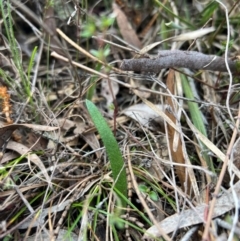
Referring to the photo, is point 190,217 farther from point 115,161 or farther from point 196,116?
point 196,116

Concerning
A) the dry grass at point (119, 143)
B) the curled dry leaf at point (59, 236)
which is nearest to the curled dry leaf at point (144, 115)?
the dry grass at point (119, 143)

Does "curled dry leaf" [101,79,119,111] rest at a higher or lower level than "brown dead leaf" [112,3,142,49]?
lower

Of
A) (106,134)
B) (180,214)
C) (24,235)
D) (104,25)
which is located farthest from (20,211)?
(104,25)

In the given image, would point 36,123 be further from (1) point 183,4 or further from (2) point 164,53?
(1) point 183,4

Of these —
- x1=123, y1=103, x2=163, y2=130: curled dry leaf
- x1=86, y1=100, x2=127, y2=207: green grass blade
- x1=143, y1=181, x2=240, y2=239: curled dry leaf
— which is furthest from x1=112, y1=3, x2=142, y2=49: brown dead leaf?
x1=143, y1=181, x2=240, y2=239: curled dry leaf

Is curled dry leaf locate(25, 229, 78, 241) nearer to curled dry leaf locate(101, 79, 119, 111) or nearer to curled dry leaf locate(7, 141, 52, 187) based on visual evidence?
curled dry leaf locate(7, 141, 52, 187)

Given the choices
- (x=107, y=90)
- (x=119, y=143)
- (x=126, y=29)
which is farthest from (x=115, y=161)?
(x=126, y=29)

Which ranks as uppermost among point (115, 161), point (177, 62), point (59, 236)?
point (177, 62)
